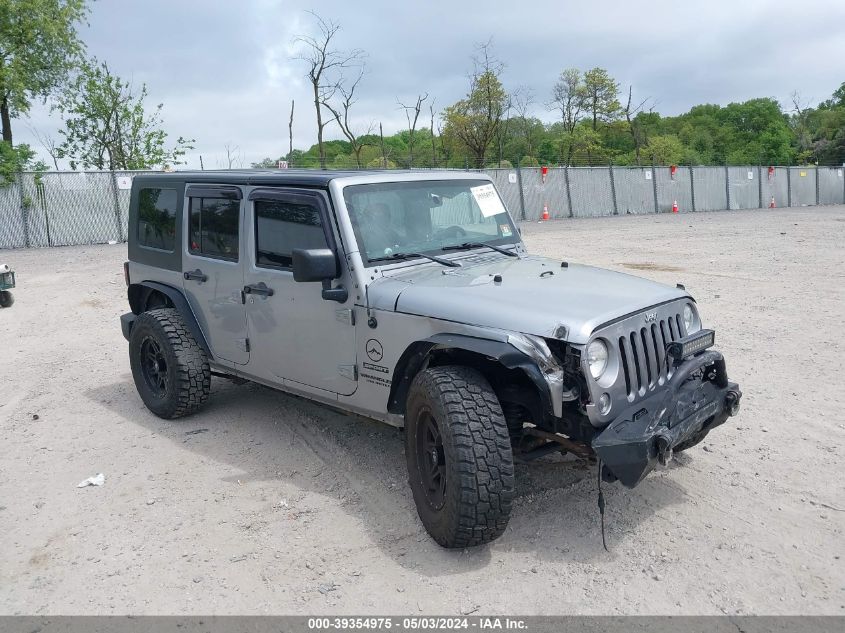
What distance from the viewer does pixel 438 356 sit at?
418 cm

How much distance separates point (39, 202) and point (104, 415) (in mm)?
18285

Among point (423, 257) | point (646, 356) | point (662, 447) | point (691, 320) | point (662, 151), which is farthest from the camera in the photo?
point (662, 151)

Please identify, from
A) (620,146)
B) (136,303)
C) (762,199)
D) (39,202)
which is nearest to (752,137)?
(620,146)

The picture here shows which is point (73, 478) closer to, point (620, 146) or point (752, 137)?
point (620, 146)

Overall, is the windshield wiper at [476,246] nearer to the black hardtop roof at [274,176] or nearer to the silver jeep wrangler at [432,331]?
the silver jeep wrangler at [432,331]

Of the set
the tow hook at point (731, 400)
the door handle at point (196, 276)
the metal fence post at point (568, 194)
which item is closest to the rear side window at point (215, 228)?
the door handle at point (196, 276)

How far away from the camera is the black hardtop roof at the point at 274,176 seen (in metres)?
4.78

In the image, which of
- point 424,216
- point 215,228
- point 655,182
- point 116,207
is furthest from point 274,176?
point 655,182

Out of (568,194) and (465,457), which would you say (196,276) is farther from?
(568,194)

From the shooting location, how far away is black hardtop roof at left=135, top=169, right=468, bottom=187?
4.78 m

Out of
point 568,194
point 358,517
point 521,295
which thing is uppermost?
point 568,194

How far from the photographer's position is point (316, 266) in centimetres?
421

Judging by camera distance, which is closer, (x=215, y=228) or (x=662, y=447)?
(x=662, y=447)

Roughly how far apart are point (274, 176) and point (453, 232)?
1.29 metres
